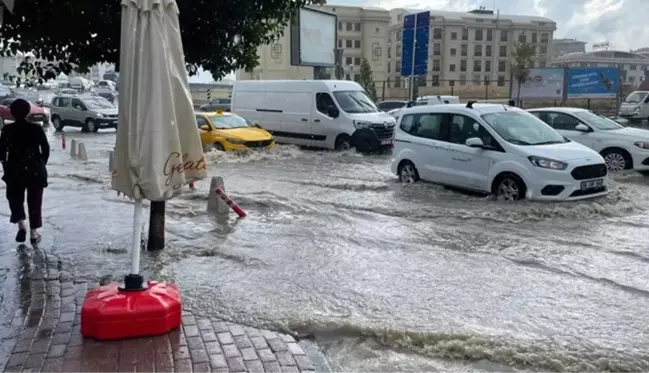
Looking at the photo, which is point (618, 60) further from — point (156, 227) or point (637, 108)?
point (156, 227)

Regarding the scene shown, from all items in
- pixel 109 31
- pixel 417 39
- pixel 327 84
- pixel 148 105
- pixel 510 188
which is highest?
pixel 417 39

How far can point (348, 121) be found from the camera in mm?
19500

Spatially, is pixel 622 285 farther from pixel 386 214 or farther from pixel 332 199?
pixel 332 199

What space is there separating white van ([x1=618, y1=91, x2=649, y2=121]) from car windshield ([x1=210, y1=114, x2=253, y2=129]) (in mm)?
22961

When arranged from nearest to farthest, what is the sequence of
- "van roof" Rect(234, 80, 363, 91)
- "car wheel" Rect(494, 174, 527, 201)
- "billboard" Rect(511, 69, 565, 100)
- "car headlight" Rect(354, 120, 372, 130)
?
"car wheel" Rect(494, 174, 527, 201) → "car headlight" Rect(354, 120, 372, 130) → "van roof" Rect(234, 80, 363, 91) → "billboard" Rect(511, 69, 565, 100)

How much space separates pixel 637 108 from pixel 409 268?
31820 mm

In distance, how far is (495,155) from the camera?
426 inches

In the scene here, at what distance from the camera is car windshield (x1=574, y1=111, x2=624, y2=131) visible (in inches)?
579

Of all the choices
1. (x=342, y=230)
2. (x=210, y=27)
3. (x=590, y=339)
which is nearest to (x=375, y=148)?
(x=342, y=230)

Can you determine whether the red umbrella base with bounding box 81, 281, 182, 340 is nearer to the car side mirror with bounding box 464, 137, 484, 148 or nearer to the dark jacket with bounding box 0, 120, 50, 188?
the dark jacket with bounding box 0, 120, 50, 188

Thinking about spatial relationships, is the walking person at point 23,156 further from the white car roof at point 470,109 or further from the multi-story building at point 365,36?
the multi-story building at point 365,36

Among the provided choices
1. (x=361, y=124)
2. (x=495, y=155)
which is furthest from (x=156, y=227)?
(x=361, y=124)

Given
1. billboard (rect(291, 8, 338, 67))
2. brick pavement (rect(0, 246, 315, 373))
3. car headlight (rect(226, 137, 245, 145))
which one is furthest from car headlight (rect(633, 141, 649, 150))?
billboard (rect(291, 8, 338, 67))

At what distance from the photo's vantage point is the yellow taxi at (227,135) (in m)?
18.7
